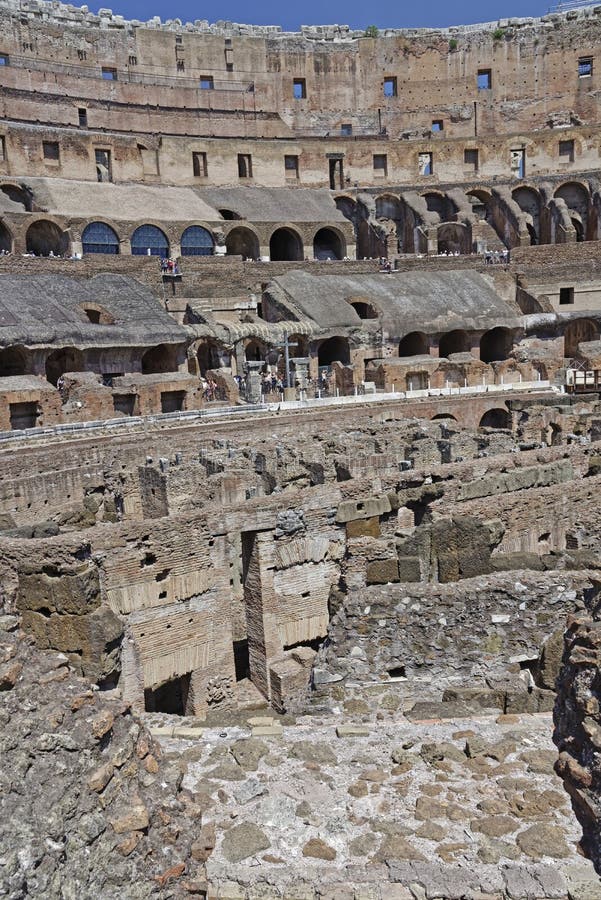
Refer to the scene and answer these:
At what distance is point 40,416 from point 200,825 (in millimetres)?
20374

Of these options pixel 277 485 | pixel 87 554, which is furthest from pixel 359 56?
pixel 87 554

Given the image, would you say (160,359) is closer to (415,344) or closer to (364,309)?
(364,309)

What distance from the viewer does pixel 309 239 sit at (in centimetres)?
4209

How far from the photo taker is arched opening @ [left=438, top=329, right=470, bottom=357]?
34.9 metres

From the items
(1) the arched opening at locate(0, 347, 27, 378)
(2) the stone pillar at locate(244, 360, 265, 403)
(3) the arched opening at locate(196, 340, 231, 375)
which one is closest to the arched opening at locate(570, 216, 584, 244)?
(3) the arched opening at locate(196, 340, 231, 375)

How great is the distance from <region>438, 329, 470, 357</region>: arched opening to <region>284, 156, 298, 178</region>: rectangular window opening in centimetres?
1797

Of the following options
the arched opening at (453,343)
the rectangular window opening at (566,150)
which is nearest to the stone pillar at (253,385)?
the arched opening at (453,343)

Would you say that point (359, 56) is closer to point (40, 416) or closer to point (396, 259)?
point (396, 259)

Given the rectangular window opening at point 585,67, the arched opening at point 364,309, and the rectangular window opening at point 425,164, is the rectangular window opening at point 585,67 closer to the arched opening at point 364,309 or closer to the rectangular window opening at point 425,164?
the rectangular window opening at point 425,164

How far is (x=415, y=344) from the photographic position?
35.4m

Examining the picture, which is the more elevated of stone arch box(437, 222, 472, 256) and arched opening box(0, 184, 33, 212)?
arched opening box(0, 184, 33, 212)

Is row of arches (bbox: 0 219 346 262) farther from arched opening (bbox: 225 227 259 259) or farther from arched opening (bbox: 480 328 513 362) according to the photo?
arched opening (bbox: 480 328 513 362)

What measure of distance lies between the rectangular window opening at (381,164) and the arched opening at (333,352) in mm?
18419

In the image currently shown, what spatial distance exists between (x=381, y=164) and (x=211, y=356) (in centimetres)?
2356
